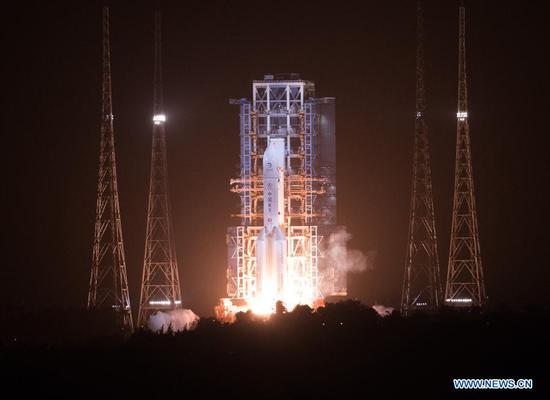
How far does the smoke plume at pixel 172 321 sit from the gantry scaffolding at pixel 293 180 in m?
2.75

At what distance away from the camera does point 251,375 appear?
41906mm

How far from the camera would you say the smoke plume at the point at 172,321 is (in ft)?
177

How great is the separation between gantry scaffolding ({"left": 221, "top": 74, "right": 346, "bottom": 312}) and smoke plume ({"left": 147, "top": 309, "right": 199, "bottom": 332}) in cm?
275

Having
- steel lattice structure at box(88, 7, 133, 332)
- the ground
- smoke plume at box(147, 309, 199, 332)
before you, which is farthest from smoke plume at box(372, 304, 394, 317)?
steel lattice structure at box(88, 7, 133, 332)

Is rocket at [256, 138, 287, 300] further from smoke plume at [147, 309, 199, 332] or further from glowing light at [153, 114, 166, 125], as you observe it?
glowing light at [153, 114, 166, 125]

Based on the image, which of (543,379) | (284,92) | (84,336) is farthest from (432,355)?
(284,92)

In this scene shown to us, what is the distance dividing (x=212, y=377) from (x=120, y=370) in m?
2.21

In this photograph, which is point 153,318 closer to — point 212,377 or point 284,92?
point 284,92

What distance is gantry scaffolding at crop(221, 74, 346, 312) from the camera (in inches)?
2261

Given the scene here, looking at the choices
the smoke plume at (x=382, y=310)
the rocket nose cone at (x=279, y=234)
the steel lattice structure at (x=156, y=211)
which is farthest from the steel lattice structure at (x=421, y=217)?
the steel lattice structure at (x=156, y=211)

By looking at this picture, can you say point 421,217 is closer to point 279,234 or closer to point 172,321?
point 279,234

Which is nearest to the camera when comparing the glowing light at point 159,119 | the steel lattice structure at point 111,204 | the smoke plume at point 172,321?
the steel lattice structure at point 111,204

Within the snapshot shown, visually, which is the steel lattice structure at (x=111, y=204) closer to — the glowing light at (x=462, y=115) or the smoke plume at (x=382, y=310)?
the smoke plume at (x=382, y=310)

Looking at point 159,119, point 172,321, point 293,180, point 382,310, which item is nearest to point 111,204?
point 159,119
